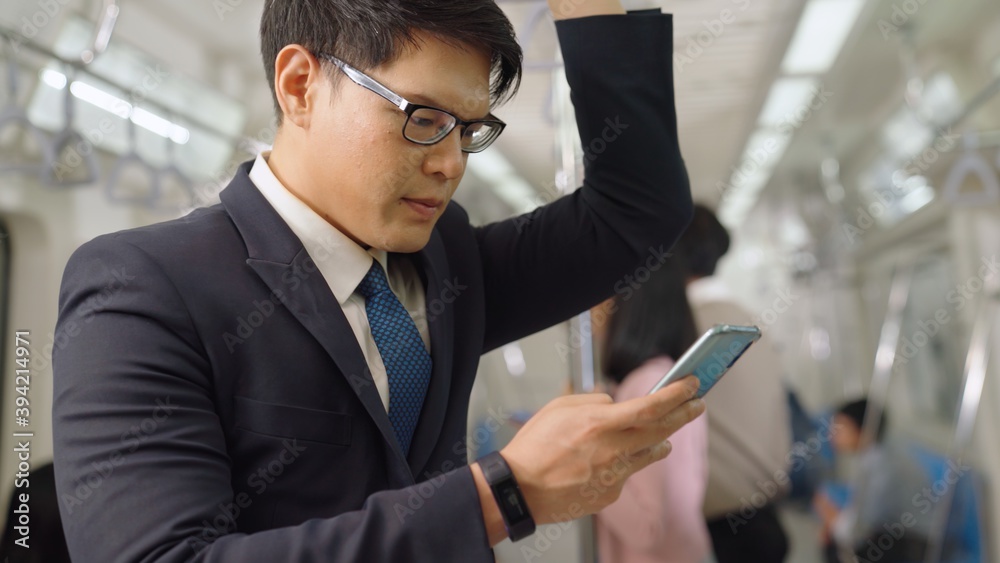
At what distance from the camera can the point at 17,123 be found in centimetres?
192

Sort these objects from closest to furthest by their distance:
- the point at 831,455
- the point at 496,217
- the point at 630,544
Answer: the point at 630,544, the point at 496,217, the point at 831,455

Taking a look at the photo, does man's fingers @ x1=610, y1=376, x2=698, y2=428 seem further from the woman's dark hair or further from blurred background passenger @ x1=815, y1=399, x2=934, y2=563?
blurred background passenger @ x1=815, y1=399, x2=934, y2=563

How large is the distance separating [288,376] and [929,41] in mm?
3276

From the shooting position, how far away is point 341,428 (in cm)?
84

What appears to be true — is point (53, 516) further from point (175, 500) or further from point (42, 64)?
point (175, 500)

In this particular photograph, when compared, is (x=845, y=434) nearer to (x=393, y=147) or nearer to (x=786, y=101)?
(x=786, y=101)

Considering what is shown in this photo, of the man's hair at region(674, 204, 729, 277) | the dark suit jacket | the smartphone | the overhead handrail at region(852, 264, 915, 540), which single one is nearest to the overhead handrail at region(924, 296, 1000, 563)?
the overhead handrail at region(852, 264, 915, 540)

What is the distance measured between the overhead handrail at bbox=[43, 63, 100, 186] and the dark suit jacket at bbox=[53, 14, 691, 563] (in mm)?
1265

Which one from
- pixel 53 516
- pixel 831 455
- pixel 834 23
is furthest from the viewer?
pixel 831 455

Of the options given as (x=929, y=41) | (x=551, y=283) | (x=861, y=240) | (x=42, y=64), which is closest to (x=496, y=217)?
(x=551, y=283)

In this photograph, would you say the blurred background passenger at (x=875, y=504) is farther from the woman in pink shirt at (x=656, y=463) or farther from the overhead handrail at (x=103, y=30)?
the overhead handrail at (x=103, y=30)

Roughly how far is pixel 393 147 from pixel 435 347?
25cm

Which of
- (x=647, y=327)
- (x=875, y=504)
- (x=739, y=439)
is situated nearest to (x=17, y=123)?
(x=647, y=327)

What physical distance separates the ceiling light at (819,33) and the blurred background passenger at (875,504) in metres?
1.30
